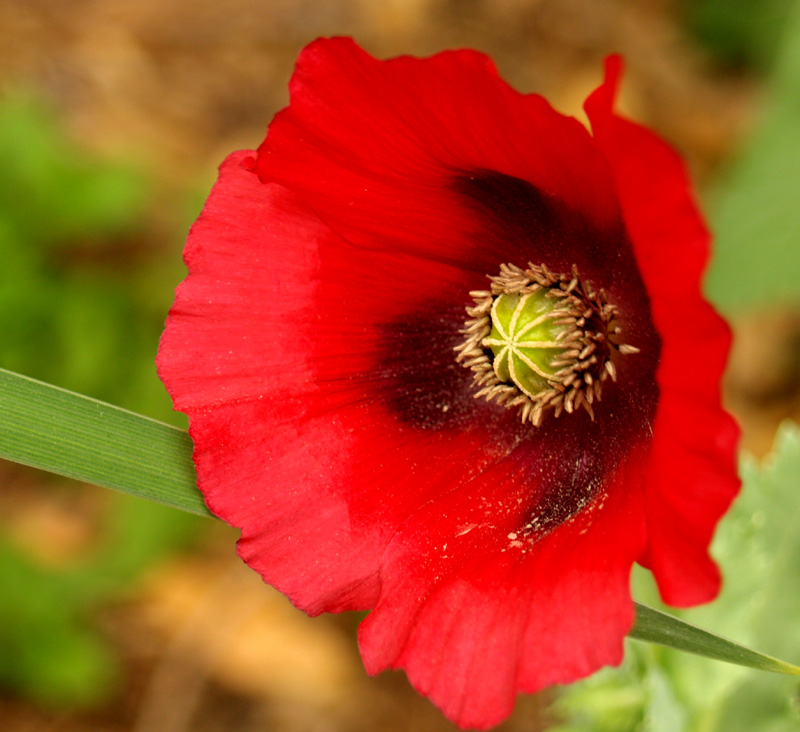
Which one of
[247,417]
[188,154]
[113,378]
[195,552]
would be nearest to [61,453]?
[247,417]

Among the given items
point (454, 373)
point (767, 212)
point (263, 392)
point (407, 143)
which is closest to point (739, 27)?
point (767, 212)

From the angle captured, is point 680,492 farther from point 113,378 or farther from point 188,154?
point 188,154

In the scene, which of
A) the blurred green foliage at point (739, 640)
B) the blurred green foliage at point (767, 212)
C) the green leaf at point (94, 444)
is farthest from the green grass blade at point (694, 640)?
the blurred green foliage at point (767, 212)

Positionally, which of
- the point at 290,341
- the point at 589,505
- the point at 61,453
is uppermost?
the point at 589,505

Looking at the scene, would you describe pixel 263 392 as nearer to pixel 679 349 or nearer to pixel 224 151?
pixel 679 349

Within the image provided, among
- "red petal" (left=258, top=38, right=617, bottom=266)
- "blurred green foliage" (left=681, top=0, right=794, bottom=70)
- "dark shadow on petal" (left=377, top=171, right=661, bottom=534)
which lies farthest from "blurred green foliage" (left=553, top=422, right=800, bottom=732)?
"blurred green foliage" (left=681, top=0, right=794, bottom=70)
